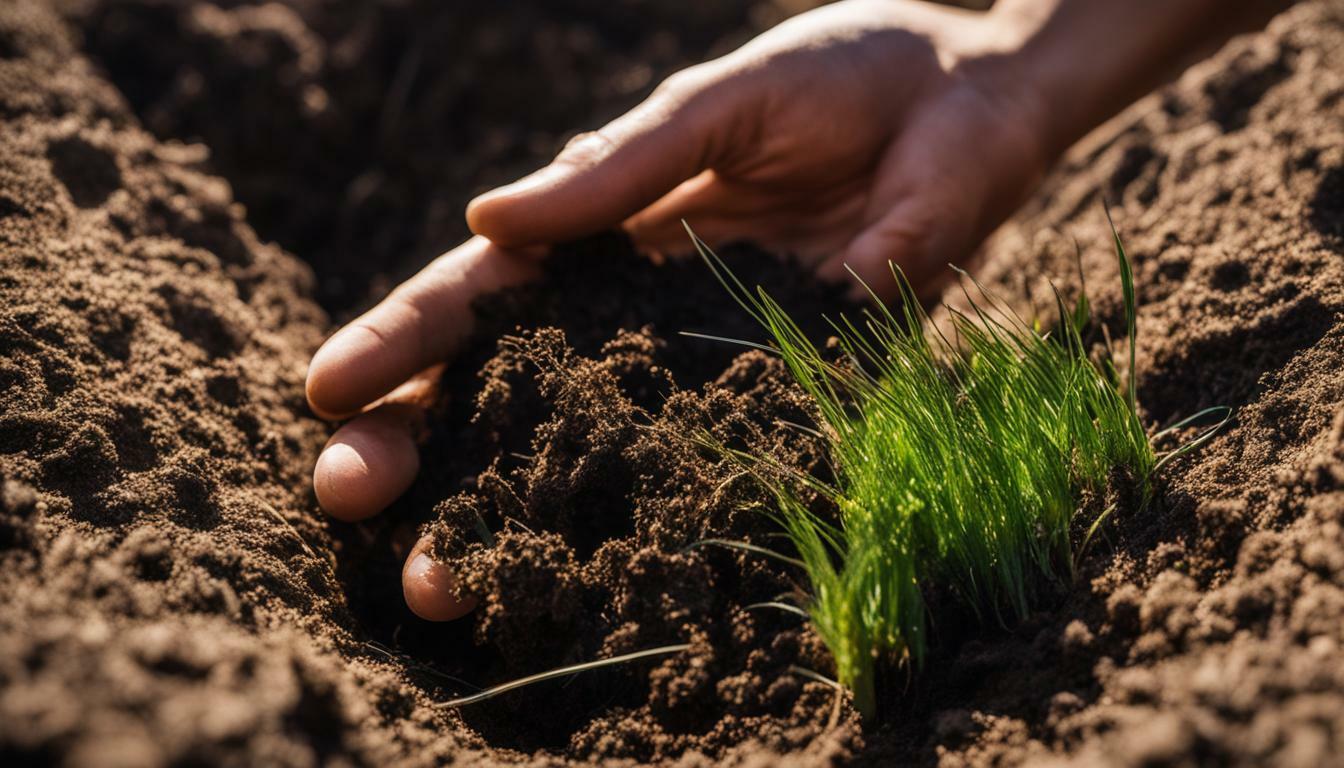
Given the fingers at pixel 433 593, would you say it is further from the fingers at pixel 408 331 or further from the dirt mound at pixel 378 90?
the dirt mound at pixel 378 90

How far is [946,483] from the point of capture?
1.54 m

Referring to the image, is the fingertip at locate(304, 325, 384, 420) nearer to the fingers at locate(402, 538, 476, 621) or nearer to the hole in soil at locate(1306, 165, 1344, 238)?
the fingers at locate(402, 538, 476, 621)

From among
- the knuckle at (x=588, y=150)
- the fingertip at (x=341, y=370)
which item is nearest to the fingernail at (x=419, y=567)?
the fingertip at (x=341, y=370)

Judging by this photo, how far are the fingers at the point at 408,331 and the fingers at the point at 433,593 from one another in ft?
1.65

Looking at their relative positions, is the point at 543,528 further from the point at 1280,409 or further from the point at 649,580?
the point at 1280,409

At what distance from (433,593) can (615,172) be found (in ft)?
3.45

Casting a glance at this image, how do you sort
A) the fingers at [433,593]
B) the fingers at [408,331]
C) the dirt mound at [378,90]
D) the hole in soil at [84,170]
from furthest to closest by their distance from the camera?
the dirt mound at [378,90]
the hole in soil at [84,170]
the fingers at [408,331]
the fingers at [433,593]

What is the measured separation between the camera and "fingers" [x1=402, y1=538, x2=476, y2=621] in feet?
5.46

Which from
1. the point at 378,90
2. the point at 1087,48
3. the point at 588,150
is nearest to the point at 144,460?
the point at 588,150

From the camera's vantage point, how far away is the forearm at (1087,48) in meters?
2.94

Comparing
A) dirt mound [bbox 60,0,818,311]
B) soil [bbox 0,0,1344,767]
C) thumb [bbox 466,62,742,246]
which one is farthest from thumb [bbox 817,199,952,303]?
dirt mound [bbox 60,0,818,311]

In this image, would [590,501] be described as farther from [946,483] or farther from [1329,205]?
[1329,205]

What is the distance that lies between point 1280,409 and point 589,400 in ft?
4.16

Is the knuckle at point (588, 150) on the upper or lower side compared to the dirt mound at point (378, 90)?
lower
